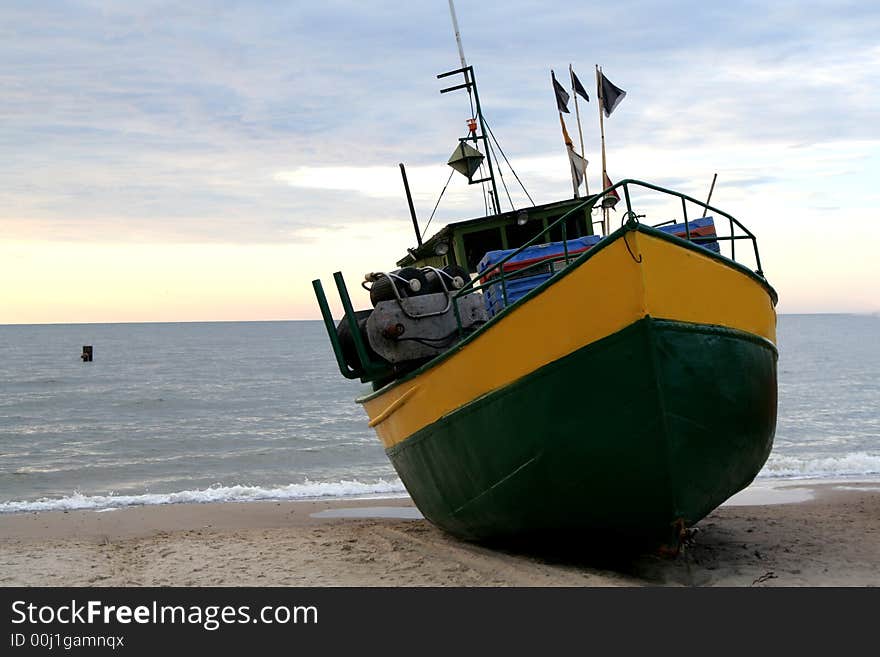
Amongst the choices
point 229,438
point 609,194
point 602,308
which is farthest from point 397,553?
point 229,438

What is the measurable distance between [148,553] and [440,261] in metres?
4.59

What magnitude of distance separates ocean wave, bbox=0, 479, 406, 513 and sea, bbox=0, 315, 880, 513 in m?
0.02

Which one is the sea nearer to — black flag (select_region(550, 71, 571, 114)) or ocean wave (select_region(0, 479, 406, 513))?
ocean wave (select_region(0, 479, 406, 513))

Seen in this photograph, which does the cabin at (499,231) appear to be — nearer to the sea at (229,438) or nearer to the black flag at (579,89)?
the black flag at (579,89)

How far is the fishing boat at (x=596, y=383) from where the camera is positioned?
259 inches

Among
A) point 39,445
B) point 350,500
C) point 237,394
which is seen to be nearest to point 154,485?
point 350,500

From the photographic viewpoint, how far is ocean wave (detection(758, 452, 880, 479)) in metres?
15.9

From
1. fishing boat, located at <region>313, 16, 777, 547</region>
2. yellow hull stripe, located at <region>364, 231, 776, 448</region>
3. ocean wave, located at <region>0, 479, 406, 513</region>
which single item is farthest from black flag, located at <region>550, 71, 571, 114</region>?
ocean wave, located at <region>0, 479, 406, 513</region>

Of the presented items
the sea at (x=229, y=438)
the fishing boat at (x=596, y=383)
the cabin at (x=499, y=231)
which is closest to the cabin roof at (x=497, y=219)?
the cabin at (x=499, y=231)

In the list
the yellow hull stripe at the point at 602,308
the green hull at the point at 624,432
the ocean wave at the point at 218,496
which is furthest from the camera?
the ocean wave at the point at 218,496

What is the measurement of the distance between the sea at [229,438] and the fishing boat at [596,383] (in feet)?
25.1

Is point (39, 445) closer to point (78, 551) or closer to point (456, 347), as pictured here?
point (78, 551)

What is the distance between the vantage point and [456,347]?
23.9 feet

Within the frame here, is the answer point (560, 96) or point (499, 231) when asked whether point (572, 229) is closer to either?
point (499, 231)
